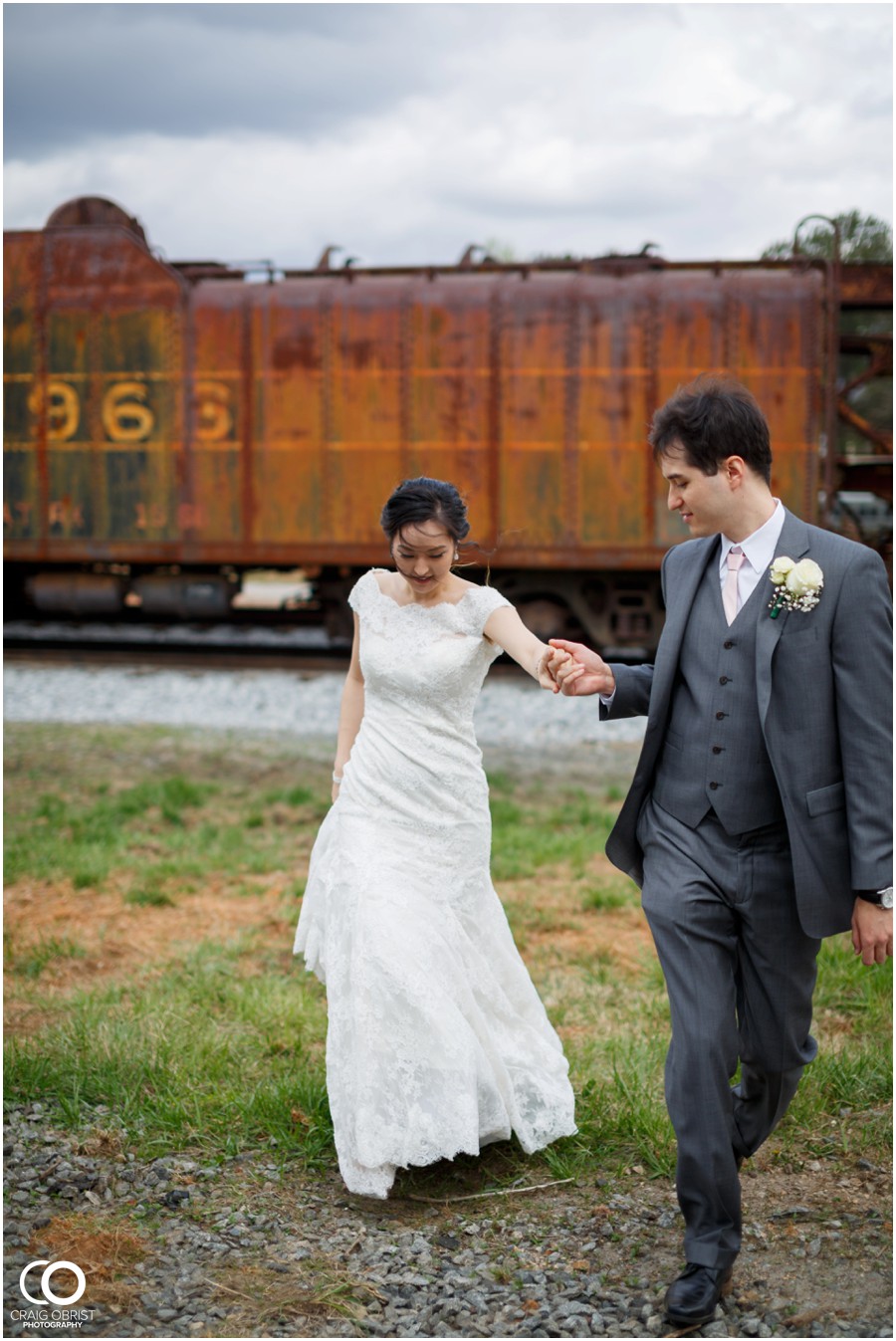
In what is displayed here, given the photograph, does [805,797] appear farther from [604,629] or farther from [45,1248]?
[604,629]

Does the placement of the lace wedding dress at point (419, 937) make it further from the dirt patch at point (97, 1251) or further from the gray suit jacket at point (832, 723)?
the gray suit jacket at point (832, 723)

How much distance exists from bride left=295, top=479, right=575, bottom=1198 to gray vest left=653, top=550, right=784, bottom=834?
0.47m

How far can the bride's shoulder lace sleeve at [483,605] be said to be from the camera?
150 inches

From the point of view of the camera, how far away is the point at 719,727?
307 cm

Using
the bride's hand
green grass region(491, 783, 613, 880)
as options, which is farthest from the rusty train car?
the bride's hand

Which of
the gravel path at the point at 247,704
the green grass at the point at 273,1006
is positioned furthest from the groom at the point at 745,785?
the gravel path at the point at 247,704

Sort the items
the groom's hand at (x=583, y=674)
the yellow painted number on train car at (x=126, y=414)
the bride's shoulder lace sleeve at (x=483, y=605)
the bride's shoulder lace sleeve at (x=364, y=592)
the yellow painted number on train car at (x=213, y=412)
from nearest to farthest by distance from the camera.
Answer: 1. the groom's hand at (x=583, y=674)
2. the bride's shoulder lace sleeve at (x=483, y=605)
3. the bride's shoulder lace sleeve at (x=364, y=592)
4. the yellow painted number on train car at (x=213, y=412)
5. the yellow painted number on train car at (x=126, y=414)

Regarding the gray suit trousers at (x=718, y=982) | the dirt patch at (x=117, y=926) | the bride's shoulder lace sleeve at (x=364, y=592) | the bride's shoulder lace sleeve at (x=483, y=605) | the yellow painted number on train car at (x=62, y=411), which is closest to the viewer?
the gray suit trousers at (x=718, y=982)

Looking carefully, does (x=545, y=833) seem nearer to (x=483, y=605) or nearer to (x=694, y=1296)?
(x=483, y=605)

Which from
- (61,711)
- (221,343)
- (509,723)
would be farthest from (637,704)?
(221,343)

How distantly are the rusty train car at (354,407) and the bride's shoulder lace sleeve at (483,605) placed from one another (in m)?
8.88

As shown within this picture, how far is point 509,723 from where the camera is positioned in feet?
35.9

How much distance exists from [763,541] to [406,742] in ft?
4.07

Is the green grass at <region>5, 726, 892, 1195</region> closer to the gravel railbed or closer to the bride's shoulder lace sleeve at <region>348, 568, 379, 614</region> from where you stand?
the gravel railbed
